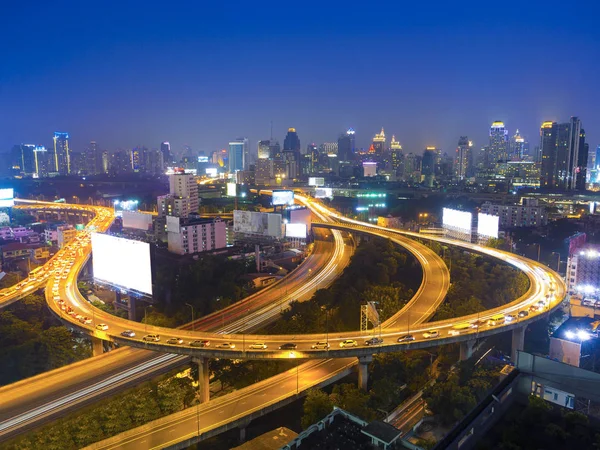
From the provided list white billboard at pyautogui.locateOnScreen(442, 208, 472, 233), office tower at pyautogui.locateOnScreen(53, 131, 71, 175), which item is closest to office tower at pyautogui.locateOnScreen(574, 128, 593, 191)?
white billboard at pyautogui.locateOnScreen(442, 208, 472, 233)

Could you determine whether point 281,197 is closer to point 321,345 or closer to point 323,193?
point 323,193


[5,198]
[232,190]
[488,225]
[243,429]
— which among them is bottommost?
[243,429]

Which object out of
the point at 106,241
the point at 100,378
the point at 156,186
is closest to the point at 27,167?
the point at 156,186

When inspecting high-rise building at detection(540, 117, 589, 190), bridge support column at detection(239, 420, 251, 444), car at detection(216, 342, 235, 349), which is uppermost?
high-rise building at detection(540, 117, 589, 190)

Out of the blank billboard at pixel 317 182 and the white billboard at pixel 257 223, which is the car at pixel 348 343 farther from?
the blank billboard at pixel 317 182

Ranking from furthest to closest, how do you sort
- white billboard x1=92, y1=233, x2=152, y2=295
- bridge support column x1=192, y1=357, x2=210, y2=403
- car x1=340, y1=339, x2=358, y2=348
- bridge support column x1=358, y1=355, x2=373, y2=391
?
white billboard x1=92, y1=233, x2=152, y2=295, car x1=340, y1=339, x2=358, y2=348, bridge support column x1=358, y1=355, x2=373, y2=391, bridge support column x1=192, y1=357, x2=210, y2=403

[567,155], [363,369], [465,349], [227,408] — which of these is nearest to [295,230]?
[465,349]

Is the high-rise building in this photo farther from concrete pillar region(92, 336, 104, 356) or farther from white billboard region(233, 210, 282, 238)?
concrete pillar region(92, 336, 104, 356)

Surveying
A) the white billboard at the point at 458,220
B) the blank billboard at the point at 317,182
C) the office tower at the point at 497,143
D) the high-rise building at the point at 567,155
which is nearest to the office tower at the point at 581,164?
the high-rise building at the point at 567,155
